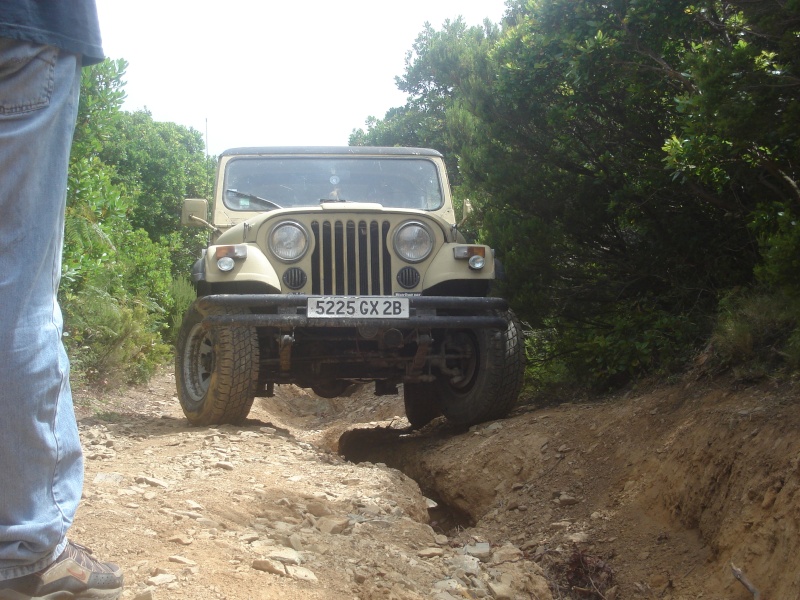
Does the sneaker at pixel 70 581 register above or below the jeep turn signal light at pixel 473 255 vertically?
below

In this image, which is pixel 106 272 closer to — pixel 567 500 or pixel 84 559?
pixel 567 500

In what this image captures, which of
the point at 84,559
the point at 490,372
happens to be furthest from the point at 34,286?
the point at 490,372

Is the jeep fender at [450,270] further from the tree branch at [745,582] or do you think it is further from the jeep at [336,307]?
the tree branch at [745,582]

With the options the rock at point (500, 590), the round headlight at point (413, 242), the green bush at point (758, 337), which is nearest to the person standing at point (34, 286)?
the rock at point (500, 590)

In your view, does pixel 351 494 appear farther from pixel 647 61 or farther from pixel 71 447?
pixel 647 61

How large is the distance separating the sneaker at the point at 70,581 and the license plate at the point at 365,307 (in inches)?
136

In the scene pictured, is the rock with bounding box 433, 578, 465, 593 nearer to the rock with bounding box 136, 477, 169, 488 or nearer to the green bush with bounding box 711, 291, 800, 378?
the rock with bounding box 136, 477, 169, 488

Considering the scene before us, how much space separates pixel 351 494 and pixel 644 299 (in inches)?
130

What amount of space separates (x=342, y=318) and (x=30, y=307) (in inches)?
146

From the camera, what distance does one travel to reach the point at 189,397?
618 cm

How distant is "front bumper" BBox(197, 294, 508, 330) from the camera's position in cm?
548

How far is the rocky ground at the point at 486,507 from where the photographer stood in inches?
116

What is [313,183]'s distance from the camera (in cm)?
Answer: 689

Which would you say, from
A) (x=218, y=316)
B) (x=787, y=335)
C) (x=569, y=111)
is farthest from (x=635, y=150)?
(x=218, y=316)
